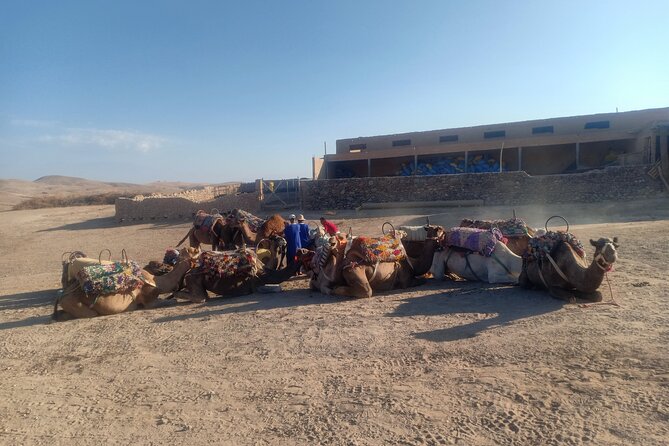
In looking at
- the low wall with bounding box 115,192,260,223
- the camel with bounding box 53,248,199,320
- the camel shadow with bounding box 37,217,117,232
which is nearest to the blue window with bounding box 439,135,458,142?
the low wall with bounding box 115,192,260,223

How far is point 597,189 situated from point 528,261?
15122mm

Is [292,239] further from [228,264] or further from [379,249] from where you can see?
[379,249]

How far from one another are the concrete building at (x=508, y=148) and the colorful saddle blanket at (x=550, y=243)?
18744mm

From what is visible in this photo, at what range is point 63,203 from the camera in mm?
42406

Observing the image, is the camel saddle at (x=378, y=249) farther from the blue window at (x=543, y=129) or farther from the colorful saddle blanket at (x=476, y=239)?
the blue window at (x=543, y=129)

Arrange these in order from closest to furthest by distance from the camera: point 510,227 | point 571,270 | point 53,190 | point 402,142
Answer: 1. point 571,270
2. point 510,227
3. point 402,142
4. point 53,190

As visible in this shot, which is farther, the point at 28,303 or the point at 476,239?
the point at 28,303

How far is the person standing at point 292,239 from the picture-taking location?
9383 millimetres

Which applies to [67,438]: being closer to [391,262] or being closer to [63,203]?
[391,262]

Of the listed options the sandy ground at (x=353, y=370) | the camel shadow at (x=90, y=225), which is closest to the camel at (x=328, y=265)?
the sandy ground at (x=353, y=370)

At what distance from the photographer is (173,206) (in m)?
25.3

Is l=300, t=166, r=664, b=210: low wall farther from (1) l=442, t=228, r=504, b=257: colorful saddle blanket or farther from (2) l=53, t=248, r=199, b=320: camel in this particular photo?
(2) l=53, t=248, r=199, b=320: camel

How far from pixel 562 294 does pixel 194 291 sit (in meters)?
5.41

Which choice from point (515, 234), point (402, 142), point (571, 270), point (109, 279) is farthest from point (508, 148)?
point (109, 279)
